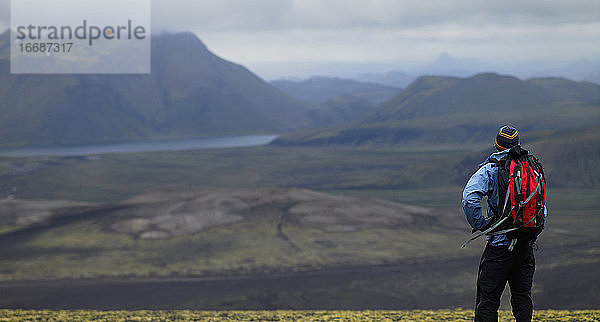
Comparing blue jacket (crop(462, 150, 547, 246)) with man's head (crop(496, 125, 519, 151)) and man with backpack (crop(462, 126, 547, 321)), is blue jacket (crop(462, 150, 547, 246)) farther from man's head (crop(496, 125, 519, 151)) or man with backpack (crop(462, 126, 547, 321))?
man's head (crop(496, 125, 519, 151))

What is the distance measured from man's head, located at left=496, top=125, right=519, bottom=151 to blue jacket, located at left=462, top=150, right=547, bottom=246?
11 cm

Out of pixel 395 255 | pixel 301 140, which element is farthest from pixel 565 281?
pixel 301 140

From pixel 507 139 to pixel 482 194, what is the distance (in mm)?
843

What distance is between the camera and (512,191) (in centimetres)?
664

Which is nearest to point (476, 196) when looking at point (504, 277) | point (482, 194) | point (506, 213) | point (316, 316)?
point (482, 194)

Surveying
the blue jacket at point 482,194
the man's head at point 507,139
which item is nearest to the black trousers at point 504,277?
the blue jacket at point 482,194

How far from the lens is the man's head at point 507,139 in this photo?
6934mm

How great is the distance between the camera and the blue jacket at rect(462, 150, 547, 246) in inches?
262

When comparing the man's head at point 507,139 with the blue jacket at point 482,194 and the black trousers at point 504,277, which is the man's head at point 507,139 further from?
the black trousers at point 504,277

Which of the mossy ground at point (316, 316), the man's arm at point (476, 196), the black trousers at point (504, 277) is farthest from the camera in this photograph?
the mossy ground at point (316, 316)

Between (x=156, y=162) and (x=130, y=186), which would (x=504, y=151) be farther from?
(x=156, y=162)

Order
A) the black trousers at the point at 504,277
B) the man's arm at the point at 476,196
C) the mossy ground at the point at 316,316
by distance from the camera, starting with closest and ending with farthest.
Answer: the man's arm at the point at 476,196
the black trousers at the point at 504,277
the mossy ground at the point at 316,316

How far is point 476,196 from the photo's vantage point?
6.66m

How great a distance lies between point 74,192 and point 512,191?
9254cm
